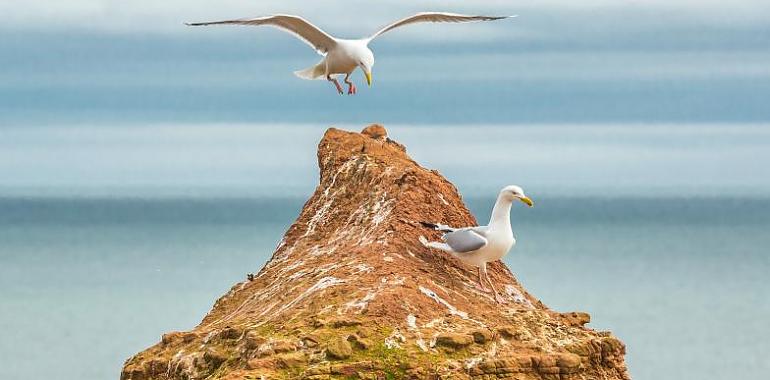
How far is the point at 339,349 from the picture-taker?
18266mm

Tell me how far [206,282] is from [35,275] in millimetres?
21300

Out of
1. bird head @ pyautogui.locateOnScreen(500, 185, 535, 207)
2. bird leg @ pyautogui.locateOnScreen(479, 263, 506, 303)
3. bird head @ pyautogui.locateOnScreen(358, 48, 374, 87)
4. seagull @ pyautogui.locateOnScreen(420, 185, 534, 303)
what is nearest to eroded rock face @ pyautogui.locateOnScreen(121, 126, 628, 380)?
bird leg @ pyautogui.locateOnScreen(479, 263, 506, 303)

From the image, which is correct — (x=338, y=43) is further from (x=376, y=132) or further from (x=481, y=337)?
(x=481, y=337)

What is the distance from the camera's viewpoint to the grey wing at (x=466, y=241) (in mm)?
20500

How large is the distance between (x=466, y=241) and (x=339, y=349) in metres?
2.85

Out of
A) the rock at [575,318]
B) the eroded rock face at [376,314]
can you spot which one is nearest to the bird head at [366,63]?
the eroded rock face at [376,314]

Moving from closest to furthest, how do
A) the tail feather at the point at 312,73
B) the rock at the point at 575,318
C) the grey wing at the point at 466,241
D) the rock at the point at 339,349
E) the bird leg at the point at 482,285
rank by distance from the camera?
the rock at the point at 339,349 < the rock at the point at 575,318 < the grey wing at the point at 466,241 < the bird leg at the point at 482,285 < the tail feather at the point at 312,73

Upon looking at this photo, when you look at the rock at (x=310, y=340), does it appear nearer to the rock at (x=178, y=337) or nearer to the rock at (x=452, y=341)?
the rock at (x=452, y=341)

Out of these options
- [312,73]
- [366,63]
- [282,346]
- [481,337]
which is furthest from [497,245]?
[312,73]

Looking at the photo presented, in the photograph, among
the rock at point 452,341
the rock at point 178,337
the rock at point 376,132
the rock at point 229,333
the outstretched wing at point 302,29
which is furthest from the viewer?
the outstretched wing at point 302,29

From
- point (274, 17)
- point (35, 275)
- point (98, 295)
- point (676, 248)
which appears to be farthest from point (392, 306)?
point (676, 248)

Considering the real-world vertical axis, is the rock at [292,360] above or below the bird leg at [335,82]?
below

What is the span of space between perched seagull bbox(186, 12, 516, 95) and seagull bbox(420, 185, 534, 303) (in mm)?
6887

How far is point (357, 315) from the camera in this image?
1894 cm
